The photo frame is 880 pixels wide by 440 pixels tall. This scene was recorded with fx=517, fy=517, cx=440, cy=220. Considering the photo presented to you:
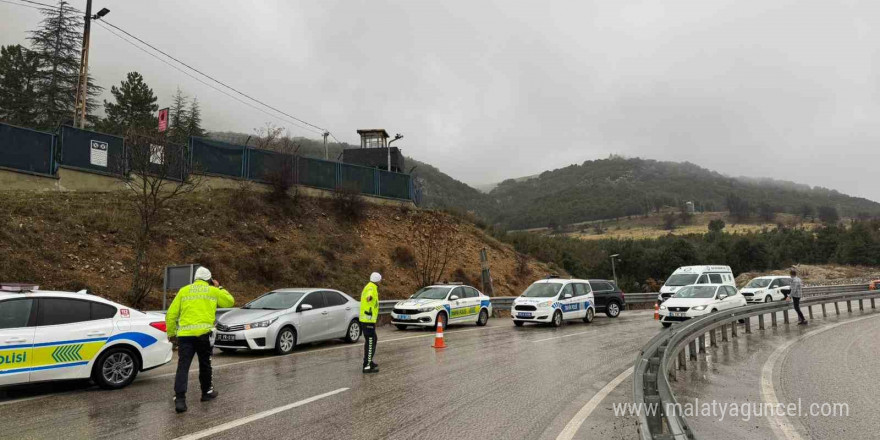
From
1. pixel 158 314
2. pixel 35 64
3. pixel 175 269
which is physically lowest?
pixel 158 314

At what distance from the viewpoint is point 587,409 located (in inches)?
266

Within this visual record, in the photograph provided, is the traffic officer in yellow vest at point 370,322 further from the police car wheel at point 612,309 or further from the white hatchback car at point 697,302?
the police car wheel at point 612,309

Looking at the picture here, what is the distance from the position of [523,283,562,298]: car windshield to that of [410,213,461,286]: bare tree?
29.1 ft

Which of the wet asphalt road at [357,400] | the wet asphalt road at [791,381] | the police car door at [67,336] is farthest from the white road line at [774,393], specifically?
the police car door at [67,336]

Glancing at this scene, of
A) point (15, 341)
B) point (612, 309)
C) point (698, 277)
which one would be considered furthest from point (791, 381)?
point (698, 277)

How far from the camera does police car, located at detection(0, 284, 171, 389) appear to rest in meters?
7.21

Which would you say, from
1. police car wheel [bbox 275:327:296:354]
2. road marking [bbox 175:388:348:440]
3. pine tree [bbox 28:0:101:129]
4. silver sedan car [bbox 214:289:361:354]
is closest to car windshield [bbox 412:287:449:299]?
silver sedan car [bbox 214:289:361:354]

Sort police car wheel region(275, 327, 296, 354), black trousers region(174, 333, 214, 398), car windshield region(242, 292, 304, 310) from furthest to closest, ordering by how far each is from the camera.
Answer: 1. car windshield region(242, 292, 304, 310)
2. police car wheel region(275, 327, 296, 354)
3. black trousers region(174, 333, 214, 398)

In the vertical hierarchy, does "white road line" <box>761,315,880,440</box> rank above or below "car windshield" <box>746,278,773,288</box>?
below

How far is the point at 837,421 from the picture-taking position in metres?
6.14

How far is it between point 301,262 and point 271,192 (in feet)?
17.2

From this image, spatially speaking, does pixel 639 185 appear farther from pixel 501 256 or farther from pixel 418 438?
pixel 418 438

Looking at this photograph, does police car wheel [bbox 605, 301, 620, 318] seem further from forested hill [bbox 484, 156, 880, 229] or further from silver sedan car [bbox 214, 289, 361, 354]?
forested hill [bbox 484, 156, 880, 229]

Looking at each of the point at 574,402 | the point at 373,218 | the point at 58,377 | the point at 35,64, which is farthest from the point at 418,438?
the point at 35,64
